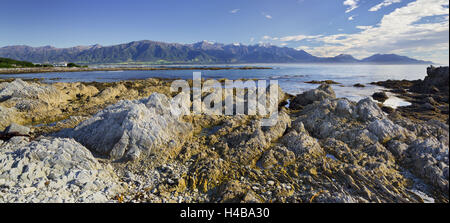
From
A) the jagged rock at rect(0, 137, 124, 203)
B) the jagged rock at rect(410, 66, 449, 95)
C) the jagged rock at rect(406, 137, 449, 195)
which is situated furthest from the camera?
the jagged rock at rect(410, 66, 449, 95)

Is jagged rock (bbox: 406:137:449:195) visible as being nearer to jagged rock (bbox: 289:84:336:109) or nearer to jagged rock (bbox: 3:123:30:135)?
jagged rock (bbox: 289:84:336:109)

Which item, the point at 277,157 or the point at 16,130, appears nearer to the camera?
the point at 277,157

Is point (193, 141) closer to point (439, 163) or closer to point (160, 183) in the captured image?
point (160, 183)

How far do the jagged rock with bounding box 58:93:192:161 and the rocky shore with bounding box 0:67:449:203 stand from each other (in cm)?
4

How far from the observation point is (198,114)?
12789mm

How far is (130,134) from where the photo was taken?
7754 mm

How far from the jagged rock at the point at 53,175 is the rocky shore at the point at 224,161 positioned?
0.02 m

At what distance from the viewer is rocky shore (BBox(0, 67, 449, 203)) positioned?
557 centimetres

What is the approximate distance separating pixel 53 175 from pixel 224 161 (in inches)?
201

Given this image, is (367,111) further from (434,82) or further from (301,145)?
(434,82)

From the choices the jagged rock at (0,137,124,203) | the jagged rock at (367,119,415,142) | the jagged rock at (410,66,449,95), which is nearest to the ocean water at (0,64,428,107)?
the jagged rock at (410,66,449,95)

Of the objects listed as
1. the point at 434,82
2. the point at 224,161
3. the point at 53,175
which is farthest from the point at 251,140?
the point at 434,82
